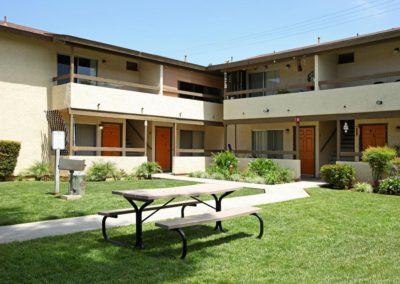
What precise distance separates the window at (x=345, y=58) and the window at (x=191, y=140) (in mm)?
8951

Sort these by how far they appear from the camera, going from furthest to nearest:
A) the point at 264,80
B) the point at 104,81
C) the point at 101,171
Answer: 1. the point at 264,80
2. the point at 104,81
3. the point at 101,171

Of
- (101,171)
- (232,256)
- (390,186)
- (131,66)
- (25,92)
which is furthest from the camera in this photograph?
(131,66)

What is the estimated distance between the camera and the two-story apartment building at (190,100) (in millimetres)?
17234

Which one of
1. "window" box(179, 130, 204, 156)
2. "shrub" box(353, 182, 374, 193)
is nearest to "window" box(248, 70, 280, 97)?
"window" box(179, 130, 204, 156)

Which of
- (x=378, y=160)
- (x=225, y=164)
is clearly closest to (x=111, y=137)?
(x=225, y=164)

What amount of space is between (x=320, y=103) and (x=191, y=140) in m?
8.37

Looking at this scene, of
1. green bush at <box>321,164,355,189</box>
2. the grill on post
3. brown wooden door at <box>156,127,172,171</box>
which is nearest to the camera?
the grill on post

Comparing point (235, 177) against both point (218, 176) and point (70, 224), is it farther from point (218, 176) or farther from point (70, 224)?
point (70, 224)

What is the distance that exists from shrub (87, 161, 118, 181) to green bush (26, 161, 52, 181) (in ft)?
5.39

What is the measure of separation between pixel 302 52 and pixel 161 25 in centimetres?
869

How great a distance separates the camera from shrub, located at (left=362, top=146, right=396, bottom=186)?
15.1 meters

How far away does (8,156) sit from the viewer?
16219 millimetres

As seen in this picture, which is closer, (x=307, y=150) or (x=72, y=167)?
(x=72, y=167)

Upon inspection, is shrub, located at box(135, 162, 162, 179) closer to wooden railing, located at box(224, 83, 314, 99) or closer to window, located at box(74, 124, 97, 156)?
window, located at box(74, 124, 97, 156)
